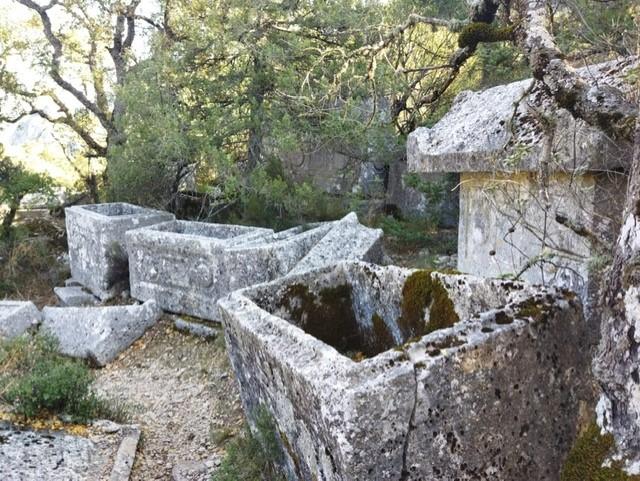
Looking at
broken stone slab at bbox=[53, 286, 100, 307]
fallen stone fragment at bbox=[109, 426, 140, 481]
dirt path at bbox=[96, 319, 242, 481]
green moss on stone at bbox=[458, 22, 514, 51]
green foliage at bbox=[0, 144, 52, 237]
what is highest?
green moss on stone at bbox=[458, 22, 514, 51]

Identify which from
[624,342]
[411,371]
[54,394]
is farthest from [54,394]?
[624,342]

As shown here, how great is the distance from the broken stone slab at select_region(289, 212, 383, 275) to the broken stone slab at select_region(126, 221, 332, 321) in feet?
0.82

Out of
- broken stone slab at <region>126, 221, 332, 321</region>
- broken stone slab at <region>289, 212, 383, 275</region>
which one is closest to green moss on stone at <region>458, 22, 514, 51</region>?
broken stone slab at <region>289, 212, 383, 275</region>

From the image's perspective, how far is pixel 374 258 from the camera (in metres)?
6.11

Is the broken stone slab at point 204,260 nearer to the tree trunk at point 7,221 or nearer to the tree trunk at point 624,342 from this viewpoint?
the tree trunk at point 624,342

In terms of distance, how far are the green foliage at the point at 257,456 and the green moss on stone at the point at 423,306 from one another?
86 centimetres

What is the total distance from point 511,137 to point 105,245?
6277 mm

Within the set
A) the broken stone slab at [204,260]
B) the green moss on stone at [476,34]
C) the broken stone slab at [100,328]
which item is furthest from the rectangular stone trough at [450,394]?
the broken stone slab at [100,328]

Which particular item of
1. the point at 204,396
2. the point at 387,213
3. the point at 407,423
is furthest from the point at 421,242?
the point at 407,423

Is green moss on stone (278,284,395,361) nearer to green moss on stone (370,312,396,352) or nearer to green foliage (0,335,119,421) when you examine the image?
green moss on stone (370,312,396,352)

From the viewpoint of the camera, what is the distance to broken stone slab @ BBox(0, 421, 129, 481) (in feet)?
11.8

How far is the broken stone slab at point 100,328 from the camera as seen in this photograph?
626cm

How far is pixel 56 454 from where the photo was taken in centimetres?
384

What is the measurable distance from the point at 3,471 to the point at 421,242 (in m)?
6.37
